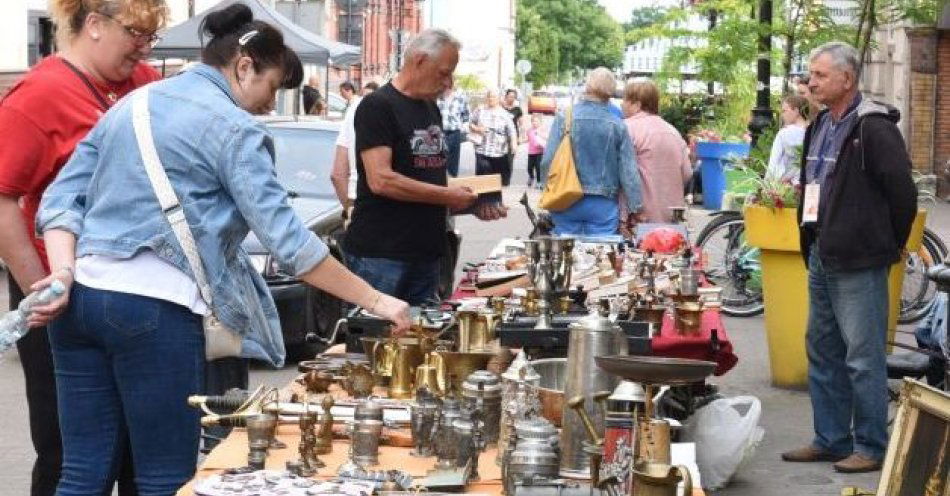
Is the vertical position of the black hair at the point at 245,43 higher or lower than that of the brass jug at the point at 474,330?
higher

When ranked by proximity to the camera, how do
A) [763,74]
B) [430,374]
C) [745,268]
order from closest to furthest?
1. [430,374]
2. [745,268]
3. [763,74]

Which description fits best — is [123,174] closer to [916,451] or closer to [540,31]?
[916,451]

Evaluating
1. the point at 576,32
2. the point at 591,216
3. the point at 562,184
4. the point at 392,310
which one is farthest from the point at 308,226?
the point at 576,32

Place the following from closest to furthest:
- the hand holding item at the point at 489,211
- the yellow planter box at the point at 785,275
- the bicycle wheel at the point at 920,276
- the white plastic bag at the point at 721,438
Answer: the white plastic bag at the point at 721,438 → the hand holding item at the point at 489,211 → the yellow planter box at the point at 785,275 → the bicycle wheel at the point at 920,276

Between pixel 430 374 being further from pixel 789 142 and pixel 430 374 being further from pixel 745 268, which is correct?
pixel 745 268

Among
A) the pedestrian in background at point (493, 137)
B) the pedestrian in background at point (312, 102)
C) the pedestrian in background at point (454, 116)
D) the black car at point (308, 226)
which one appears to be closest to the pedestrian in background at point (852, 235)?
the black car at point (308, 226)

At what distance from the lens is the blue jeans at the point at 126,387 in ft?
16.4

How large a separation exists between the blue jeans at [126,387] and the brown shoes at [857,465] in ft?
14.1

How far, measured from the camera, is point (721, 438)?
8203 mm

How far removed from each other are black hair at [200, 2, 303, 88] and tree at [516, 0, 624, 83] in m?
127

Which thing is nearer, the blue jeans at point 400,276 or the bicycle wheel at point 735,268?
the blue jeans at point 400,276

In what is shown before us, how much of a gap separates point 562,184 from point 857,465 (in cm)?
399

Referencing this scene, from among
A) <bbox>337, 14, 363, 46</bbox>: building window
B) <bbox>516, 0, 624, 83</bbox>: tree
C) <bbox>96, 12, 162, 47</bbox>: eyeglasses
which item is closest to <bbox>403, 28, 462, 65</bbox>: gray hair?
<bbox>96, 12, 162, 47</bbox>: eyeglasses

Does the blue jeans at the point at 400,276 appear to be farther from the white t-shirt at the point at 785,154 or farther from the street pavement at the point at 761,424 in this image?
the white t-shirt at the point at 785,154
